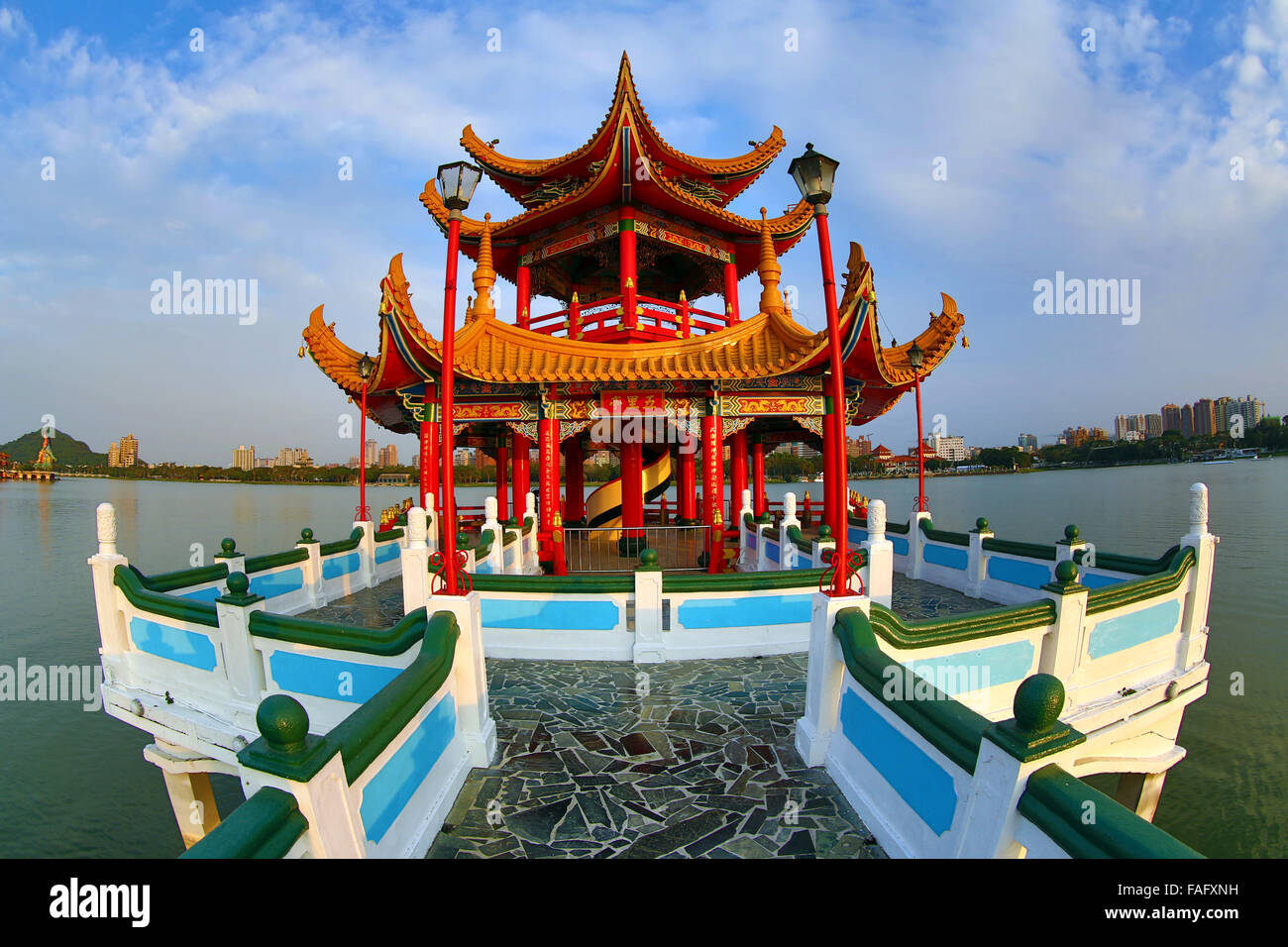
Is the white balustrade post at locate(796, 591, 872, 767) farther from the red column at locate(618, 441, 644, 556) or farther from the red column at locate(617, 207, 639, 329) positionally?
the red column at locate(617, 207, 639, 329)

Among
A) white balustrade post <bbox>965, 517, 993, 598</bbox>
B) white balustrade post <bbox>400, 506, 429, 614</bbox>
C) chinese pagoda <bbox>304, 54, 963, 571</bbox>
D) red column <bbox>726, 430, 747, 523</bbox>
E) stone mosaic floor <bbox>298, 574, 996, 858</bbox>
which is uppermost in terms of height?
chinese pagoda <bbox>304, 54, 963, 571</bbox>

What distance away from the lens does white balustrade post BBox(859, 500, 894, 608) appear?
5.31 meters

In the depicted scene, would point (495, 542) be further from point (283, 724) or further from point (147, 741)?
point (283, 724)

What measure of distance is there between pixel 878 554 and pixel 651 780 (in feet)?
11.4

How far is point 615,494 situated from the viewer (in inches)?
684

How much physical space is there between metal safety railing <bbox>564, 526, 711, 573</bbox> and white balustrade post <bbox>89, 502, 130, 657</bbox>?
7.15 metres

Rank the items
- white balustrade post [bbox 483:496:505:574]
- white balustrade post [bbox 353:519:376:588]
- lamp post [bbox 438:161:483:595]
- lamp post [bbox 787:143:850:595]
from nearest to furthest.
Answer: lamp post [bbox 438:161:483:595] < lamp post [bbox 787:143:850:595] < white balustrade post [bbox 483:496:505:574] < white balustrade post [bbox 353:519:376:588]

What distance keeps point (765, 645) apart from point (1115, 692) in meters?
3.47

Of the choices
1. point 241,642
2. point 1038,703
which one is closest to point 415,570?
point 241,642

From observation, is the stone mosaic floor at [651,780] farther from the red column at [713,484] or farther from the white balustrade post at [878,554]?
the red column at [713,484]

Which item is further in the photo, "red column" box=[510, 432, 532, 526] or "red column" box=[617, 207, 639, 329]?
"red column" box=[510, 432, 532, 526]

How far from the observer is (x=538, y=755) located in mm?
4242

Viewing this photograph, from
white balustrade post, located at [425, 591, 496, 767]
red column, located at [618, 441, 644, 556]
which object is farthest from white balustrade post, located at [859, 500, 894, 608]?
red column, located at [618, 441, 644, 556]
